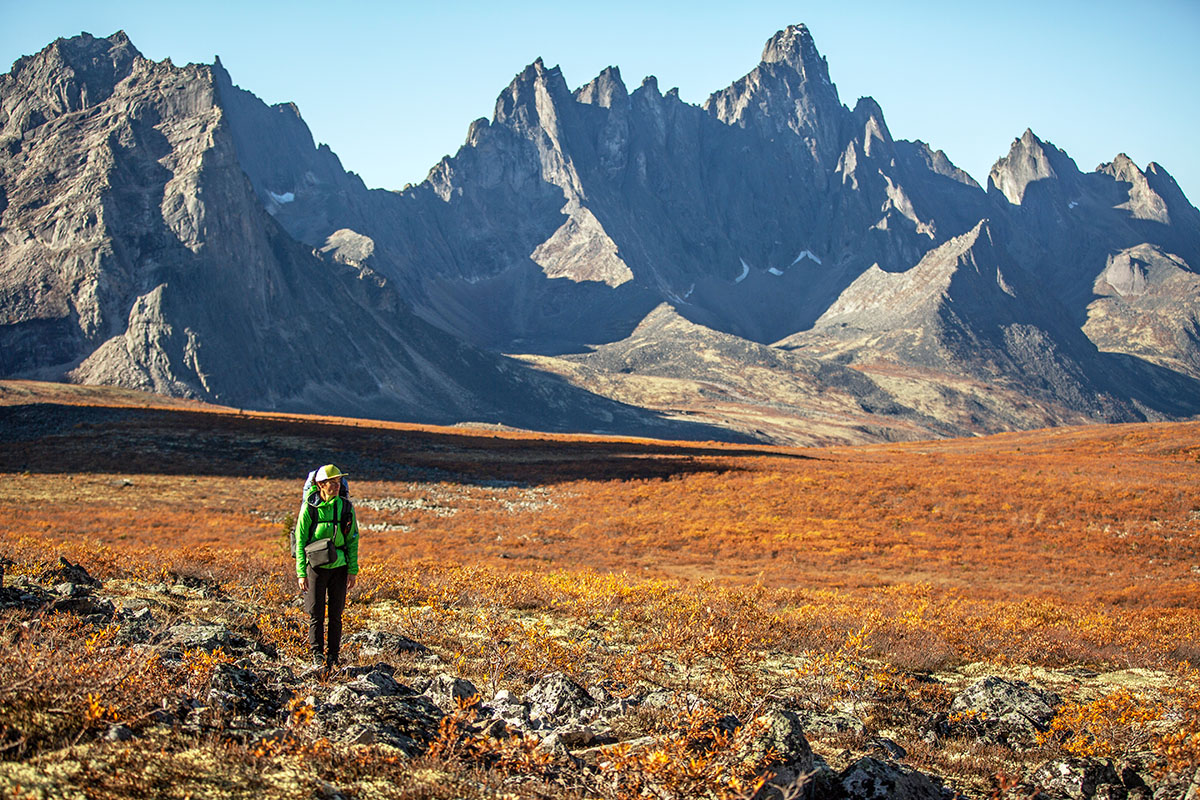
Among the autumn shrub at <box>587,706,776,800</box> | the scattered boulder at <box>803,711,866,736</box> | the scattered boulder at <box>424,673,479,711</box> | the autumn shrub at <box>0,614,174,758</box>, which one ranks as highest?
the autumn shrub at <box>0,614,174,758</box>

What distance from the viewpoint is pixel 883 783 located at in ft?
20.8

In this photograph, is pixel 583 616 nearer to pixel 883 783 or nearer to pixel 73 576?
pixel 883 783

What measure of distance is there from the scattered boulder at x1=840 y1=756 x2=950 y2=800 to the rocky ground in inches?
0.5

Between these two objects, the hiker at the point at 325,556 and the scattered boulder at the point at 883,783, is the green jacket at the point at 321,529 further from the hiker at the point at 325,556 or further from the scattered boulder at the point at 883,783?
the scattered boulder at the point at 883,783

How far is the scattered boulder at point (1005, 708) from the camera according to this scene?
894 cm

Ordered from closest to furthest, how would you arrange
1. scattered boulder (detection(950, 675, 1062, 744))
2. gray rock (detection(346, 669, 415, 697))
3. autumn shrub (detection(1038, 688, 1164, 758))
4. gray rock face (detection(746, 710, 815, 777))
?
gray rock face (detection(746, 710, 815, 777))
gray rock (detection(346, 669, 415, 697))
autumn shrub (detection(1038, 688, 1164, 758))
scattered boulder (detection(950, 675, 1062, 744))

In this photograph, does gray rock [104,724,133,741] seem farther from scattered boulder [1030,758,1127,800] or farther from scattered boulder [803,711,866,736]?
scattered boulder [1030,758,1127,800]

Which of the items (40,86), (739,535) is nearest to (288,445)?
(739,535)

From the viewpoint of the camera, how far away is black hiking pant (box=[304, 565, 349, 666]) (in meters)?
9.27

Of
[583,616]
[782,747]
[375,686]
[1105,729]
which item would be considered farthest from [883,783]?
[583,616]

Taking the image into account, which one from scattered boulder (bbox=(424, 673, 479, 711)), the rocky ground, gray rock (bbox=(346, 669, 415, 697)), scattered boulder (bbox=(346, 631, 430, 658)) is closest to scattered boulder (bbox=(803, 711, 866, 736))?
the rocky ground

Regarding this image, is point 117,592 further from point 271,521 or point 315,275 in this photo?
point 315,275

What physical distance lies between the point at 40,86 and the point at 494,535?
7249 inches

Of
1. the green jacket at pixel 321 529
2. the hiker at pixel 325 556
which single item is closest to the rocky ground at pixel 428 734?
the hiker at pixel 325 556
